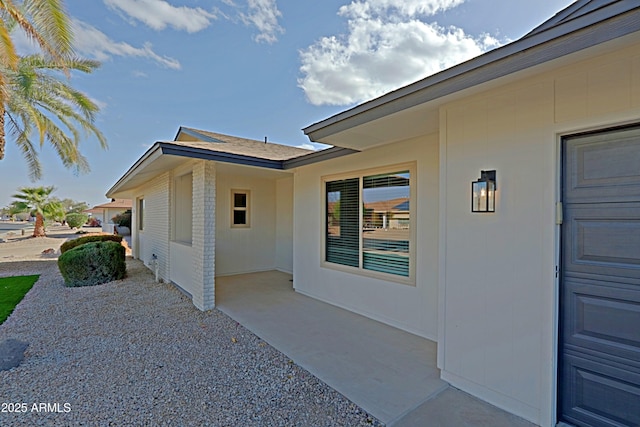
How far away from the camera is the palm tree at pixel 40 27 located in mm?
5754

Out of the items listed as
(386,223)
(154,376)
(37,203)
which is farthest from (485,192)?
(37,203)

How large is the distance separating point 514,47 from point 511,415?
313 cm

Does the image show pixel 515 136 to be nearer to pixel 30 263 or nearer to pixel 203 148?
pixel 203 148

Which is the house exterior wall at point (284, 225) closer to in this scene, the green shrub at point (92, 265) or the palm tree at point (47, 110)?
the green shrub at point (92, 265)

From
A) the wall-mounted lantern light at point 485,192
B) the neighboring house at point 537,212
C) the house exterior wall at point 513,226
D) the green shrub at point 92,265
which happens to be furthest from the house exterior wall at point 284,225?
the wall-mounted lantern light at point 485,192

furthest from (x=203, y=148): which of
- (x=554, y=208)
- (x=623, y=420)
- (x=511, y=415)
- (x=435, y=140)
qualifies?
(x=623, y=420)

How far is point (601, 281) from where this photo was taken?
239cm

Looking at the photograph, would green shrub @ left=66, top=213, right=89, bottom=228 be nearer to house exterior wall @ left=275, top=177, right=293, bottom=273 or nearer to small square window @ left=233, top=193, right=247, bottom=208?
small square window @ left=233, top=193, right=247, bottom=208

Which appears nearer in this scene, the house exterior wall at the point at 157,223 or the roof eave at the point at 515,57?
the roof eave at the point at 515,57

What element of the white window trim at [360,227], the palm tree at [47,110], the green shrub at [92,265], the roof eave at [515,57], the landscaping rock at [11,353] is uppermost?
the palm tree at [47,110]

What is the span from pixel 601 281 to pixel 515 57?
1876 mm

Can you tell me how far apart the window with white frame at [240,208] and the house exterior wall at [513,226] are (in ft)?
23.3

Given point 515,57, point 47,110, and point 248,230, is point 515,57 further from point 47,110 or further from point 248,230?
point 47,110

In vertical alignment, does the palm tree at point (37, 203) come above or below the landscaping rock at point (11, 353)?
above
